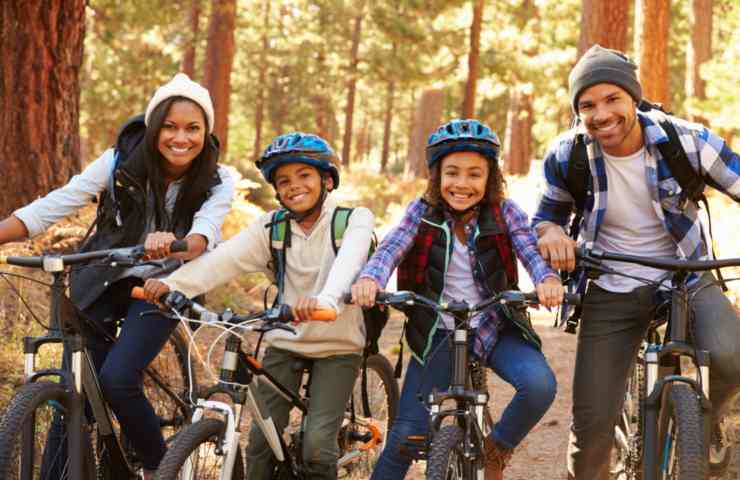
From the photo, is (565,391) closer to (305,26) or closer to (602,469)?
(602,469)

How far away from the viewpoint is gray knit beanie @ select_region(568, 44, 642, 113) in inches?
180

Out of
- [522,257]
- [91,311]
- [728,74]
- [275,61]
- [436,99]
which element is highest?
[275,61]

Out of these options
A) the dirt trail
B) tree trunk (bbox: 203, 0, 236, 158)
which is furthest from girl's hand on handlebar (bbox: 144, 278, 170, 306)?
tree trunk (bbox: 203, 0, 236, 158)

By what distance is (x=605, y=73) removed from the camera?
4.55 meters

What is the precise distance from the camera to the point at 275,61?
43.0 metres

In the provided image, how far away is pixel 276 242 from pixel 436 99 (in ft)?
99.4

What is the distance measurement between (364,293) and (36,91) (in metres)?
5.76

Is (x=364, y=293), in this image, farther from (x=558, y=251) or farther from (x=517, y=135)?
(x=517, y=135)

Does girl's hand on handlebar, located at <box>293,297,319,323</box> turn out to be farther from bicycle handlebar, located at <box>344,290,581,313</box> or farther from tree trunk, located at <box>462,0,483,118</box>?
tree trunk, located at <box>462,0,483,118</box>

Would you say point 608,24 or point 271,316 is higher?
point 608,24

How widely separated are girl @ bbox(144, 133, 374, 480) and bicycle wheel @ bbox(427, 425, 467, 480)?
3.41ft

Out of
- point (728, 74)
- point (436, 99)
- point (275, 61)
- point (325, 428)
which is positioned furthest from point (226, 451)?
point (275, 61)

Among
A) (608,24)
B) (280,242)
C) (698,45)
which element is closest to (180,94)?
(280,242)

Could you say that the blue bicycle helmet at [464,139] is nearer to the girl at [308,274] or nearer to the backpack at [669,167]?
the backpack at [669,167]
